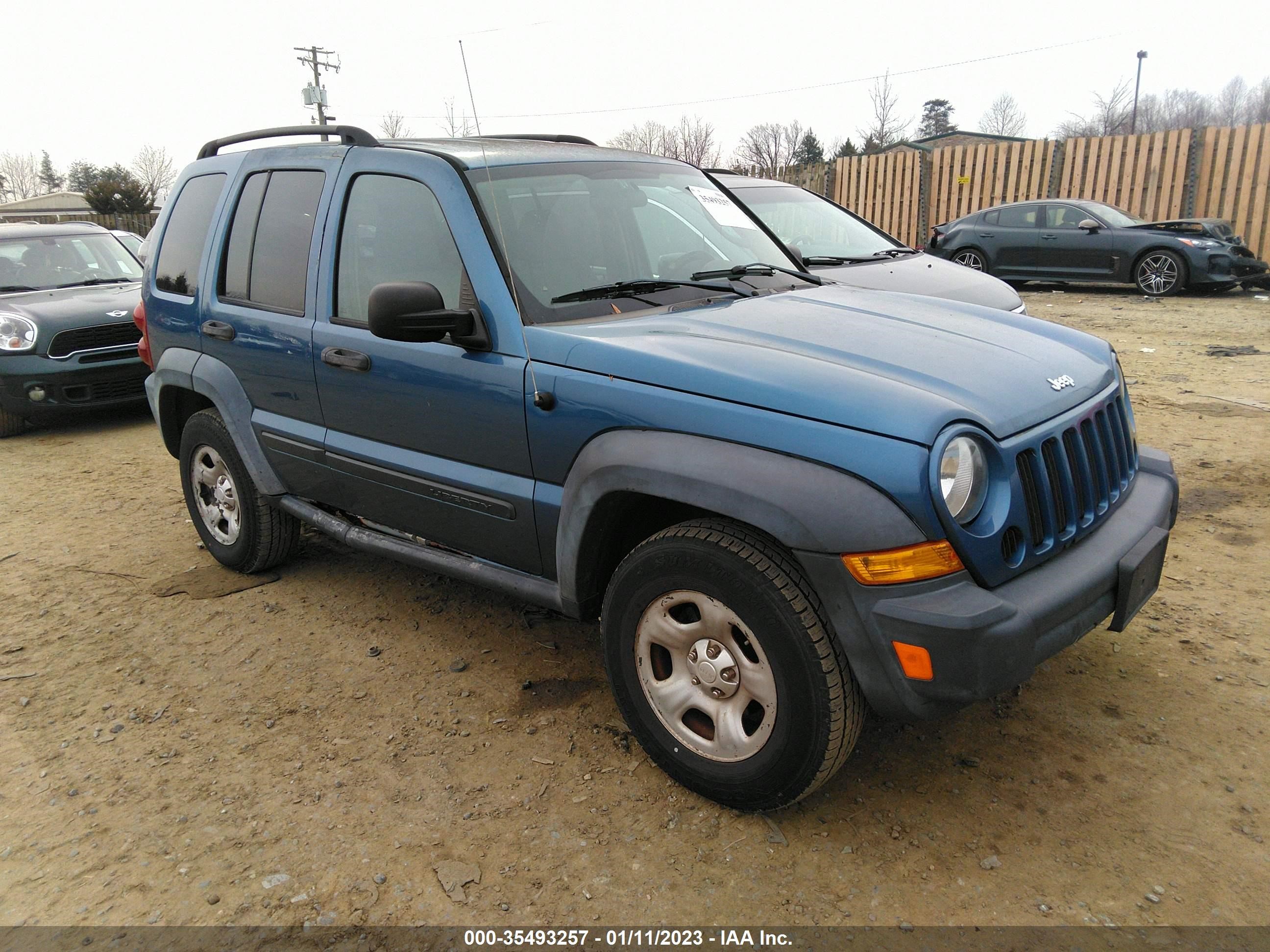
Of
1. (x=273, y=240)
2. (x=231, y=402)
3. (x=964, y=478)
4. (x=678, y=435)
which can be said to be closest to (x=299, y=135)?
(x=273, y=240)

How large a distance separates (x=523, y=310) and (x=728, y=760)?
1.56 m

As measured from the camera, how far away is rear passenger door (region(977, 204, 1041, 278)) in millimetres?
14289

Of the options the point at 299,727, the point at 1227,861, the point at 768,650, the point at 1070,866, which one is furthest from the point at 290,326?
the point at 1227,861

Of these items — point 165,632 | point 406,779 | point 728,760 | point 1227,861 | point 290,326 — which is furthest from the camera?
point 165,632

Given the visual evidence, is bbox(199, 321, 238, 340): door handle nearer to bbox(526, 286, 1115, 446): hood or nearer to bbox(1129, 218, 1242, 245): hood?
bbox(526, 286, 1115, 446): hood

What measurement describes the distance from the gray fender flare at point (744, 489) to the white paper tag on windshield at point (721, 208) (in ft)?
5.20

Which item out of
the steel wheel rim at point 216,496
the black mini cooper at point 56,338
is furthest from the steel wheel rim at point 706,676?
the black mini cooper at point 56,338

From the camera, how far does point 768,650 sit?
7.92ft

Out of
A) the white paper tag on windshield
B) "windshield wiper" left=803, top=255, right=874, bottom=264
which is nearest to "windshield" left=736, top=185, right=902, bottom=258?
"windshield wiper" left=803, top=255, right=874, bottom=264

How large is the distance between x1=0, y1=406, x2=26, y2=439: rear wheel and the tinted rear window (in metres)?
5.43

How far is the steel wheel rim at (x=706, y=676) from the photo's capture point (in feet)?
8.26

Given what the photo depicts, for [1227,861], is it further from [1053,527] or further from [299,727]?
[299,727]

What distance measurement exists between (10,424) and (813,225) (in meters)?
7.23

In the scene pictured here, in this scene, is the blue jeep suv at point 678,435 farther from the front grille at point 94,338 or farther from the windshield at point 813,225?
the front grille at point 94,338
